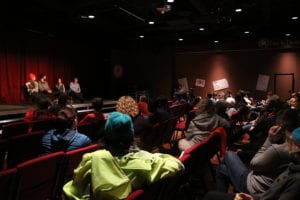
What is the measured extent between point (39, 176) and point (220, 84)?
1368cm

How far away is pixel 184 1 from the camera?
31.3ft

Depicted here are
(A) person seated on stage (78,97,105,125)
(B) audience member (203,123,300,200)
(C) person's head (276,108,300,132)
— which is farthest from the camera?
(A) person seated on stage (78,97,105,125)

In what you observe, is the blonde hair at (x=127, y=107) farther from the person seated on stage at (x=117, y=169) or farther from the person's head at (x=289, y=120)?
the person seated on stage at (x=117, y=169)

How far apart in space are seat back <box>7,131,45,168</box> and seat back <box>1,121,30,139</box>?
32.7 inches

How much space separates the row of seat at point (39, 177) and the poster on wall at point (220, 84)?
42.9ft

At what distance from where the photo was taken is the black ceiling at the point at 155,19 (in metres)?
→ 9.22

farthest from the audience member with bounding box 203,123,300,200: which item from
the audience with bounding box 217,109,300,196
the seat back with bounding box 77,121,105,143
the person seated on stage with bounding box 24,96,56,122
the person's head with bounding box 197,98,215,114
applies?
the person seated on stage with bounding box 24,96,56,122

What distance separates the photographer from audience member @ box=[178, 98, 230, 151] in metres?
4.12

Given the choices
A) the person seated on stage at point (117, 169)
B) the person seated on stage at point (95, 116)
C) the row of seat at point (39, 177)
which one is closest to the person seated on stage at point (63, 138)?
the row of seat at point (39, 177)

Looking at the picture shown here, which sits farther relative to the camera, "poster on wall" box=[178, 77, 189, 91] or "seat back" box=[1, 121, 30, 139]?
"poster on wall" box=[178, 77, 189, 91]

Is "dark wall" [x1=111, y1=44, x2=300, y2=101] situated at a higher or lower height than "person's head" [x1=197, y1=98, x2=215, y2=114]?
higher

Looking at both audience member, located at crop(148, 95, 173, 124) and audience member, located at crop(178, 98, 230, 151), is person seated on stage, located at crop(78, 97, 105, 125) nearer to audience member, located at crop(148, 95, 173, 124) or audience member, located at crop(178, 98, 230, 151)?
audience member, located at crop(148, 95, 173, 124)

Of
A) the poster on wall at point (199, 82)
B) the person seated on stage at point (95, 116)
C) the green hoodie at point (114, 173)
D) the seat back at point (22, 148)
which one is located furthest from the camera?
the poster on wall at point (199, 82)

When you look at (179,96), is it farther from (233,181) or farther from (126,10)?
(233,181)
